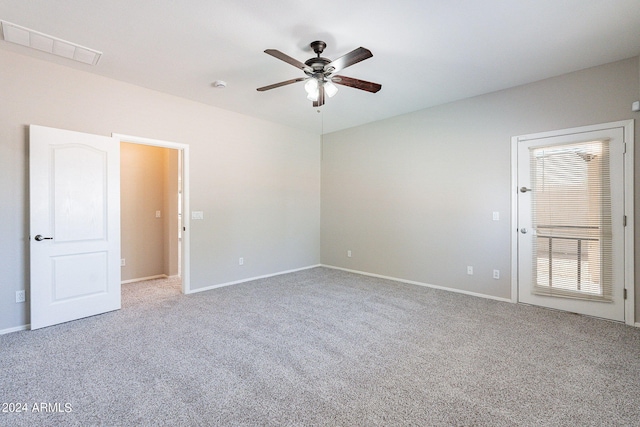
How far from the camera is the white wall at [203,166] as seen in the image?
2934 mm

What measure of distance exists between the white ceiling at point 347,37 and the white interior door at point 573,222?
92 cm

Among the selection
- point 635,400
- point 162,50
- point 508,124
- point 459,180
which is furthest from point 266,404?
point 508,124

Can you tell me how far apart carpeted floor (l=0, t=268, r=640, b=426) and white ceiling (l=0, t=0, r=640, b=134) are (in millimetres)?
2801

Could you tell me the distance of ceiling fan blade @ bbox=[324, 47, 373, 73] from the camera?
224 centimetres

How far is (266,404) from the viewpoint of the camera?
184cm

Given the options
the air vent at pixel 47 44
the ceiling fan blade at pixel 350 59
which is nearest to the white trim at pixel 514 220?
the ceiling fan blade at pixel 350 59

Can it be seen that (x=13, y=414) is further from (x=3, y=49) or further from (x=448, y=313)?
(x=448, y=313)

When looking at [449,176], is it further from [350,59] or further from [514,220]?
[350,59]

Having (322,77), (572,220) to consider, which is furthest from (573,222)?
(322,77)

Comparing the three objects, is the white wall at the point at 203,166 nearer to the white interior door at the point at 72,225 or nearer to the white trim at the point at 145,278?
the white interior door at the point at 72,225

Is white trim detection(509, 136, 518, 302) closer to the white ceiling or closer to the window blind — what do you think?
the window blind

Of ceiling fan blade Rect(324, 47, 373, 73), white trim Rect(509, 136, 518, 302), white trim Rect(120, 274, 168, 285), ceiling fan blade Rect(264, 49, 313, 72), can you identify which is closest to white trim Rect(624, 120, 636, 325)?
white trim Rect(509, 136, 518, 302)

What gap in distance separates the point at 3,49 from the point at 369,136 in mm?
4734

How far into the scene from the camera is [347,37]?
2.68 metres
